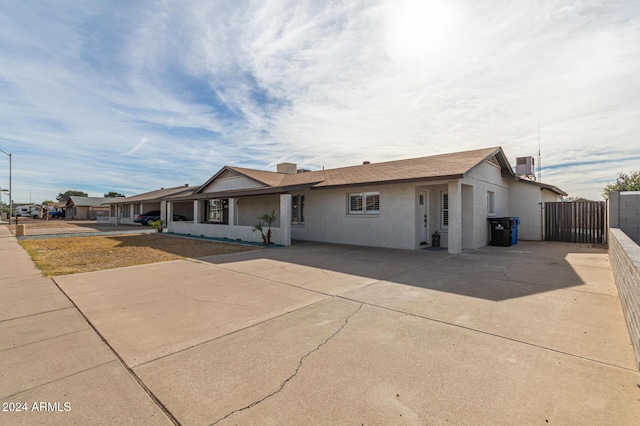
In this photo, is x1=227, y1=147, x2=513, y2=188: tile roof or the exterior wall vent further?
the exterior wall vent

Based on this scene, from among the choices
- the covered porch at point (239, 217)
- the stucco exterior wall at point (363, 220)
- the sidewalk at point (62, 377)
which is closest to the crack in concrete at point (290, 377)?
the sidewalk at point (62, 377)

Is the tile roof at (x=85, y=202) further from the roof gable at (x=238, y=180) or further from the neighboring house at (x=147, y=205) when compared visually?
the roof gable at (x=238, y=180)

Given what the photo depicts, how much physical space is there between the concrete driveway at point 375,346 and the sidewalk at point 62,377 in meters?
0.18

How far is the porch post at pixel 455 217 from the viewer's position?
1070 centimetres

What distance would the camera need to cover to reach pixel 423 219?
12750mm

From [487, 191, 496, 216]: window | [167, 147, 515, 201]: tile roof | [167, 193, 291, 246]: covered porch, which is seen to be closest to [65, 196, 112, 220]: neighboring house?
[167, 193, 291, 246]: covered porch

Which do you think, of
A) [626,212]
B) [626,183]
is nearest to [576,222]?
[626,212]

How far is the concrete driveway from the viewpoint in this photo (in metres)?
2.49

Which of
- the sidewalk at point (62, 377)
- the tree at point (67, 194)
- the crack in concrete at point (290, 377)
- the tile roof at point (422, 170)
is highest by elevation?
the tree at point (67, 194)

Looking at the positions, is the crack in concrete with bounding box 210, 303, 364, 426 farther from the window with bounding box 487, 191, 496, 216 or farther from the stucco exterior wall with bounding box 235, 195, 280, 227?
the stucco exterior wall with bounding box 235, 195, 280, 227

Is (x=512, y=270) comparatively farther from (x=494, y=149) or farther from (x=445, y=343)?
(x=494, y=149)

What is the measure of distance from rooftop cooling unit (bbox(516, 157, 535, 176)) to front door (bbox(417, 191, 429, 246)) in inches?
413

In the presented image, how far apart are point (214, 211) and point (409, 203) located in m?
16.1

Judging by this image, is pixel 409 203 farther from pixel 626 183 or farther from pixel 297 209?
pixel 626 183
